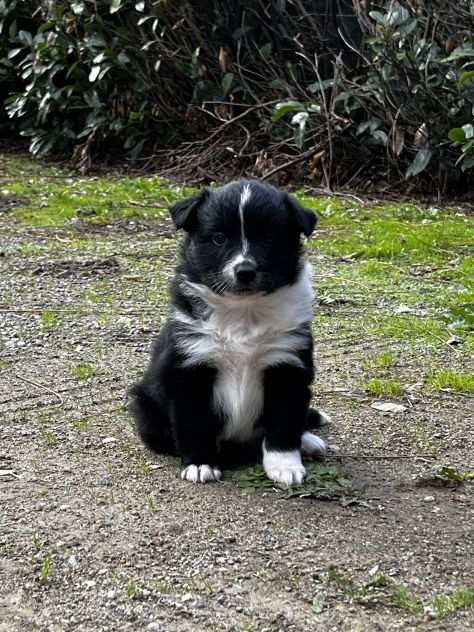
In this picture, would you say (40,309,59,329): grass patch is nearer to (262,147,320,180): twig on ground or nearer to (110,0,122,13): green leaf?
(262,147,320,180): twig on ground

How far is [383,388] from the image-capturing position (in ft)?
17.8

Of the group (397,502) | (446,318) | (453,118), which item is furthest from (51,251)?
(397,502)

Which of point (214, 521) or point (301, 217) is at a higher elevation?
point (301, 217)

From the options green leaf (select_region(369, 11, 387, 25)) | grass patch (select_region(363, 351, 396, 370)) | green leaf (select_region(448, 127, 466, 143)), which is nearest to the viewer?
grass patch (select_region(363, 351, 396, 370))

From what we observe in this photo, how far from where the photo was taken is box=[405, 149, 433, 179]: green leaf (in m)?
10.8

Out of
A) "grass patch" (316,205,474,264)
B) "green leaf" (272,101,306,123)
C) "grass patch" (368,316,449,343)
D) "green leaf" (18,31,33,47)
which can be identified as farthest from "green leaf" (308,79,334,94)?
"grass patch" (368,316,449,343)

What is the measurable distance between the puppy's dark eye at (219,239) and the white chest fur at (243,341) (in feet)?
0.64

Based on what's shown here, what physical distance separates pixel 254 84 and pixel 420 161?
2452mm

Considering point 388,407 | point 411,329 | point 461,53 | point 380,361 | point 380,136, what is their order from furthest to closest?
point 380,136
point 461,53
point 411,329
point 380,361
point 388,407

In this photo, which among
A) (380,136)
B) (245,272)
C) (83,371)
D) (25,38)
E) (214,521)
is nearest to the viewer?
(214,521)

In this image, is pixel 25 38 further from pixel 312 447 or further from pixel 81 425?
pixel 312 447

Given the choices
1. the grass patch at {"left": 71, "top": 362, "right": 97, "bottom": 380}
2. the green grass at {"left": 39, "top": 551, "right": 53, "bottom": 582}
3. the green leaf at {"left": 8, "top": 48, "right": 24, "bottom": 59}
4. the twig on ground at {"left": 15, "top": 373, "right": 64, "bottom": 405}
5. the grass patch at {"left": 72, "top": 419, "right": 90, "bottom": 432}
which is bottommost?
the green leaf at {"left": 8, "top": 48, "right": 24, "bottom": 59}

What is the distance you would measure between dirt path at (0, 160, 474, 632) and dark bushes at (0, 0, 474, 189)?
5.08 metres

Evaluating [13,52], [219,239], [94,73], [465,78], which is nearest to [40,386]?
[219,239]
